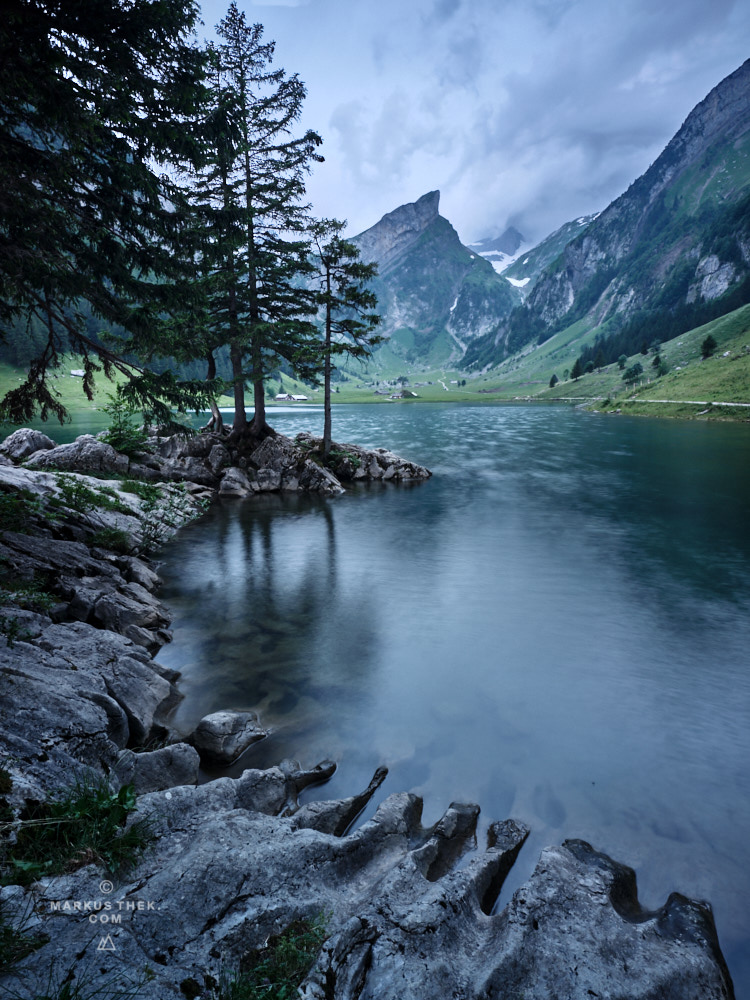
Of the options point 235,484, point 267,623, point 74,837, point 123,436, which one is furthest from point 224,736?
point 123,436

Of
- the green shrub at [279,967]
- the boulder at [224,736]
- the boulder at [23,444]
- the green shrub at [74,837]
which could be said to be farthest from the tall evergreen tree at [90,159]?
the boulder at [23,444]

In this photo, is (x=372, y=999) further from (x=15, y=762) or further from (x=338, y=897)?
(x=15, y=762)

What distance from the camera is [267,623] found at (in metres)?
14.0

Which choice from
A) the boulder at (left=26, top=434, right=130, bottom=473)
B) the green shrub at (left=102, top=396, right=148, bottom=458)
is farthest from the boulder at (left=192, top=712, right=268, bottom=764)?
the green shrub at (left=102, top=396, right=148, bottom=458)

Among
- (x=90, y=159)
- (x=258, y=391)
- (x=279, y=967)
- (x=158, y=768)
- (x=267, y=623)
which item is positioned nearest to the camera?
(x=279, y=967)

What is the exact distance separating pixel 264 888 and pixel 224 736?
415 cm

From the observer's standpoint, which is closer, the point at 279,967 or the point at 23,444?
the point at 279,967

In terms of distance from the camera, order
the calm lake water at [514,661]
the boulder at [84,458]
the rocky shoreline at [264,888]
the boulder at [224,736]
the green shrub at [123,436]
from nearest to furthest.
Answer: the rocky shoreline at [264,888], the calm lake water at [514,661], the boulder at [224,736], the boulder at [84,458], the green shrub at [123,436]

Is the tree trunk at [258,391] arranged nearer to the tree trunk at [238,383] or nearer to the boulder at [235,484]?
the tree trunk at [238,383]

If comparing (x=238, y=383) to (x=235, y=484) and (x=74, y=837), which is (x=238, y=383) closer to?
(x=235, y=484)

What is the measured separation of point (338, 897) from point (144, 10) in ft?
53.1

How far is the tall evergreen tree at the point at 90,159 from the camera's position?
31.4 ft

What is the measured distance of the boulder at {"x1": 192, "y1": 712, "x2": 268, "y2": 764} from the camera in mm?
8227

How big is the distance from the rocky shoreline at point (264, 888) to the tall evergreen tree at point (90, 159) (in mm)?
7438
